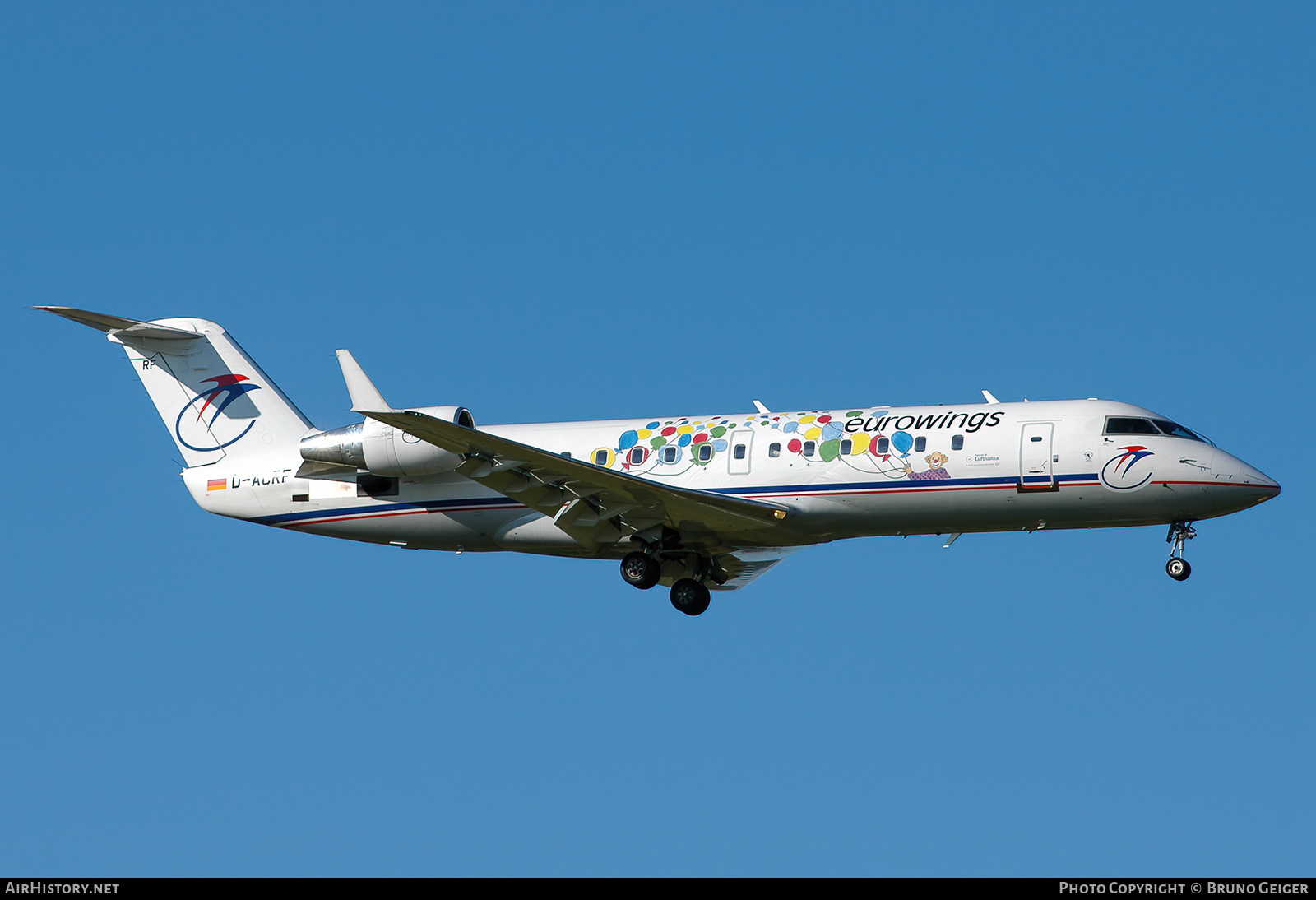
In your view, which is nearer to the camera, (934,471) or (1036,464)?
(1036,464)

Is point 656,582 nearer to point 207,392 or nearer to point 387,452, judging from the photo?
point 387,452

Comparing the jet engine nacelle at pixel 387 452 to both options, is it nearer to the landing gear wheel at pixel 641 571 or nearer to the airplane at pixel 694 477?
the airplane at pixel 694 477

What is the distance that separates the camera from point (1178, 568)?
27.3 m

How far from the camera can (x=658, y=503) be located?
2814 centimetres

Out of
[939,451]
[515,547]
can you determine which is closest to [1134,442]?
[939,451]

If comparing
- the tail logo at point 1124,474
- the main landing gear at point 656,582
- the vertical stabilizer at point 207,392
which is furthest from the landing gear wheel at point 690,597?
the vertical stabilizer at point 207,392

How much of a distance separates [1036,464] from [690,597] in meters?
7.12

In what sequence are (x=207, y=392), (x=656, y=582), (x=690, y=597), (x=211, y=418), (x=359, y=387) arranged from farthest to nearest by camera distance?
(x=207, y=392), (x=211, y=418), (x=690, y=597), (x=656, y=582), (x=359, y=387)

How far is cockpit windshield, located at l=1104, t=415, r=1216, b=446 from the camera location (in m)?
27.4

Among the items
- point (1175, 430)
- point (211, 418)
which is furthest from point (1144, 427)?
point (211, 418)

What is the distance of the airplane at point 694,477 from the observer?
27156 mm

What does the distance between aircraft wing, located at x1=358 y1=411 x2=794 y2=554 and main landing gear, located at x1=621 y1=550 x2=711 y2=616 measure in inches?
22.2
